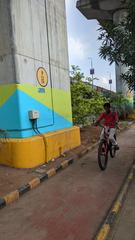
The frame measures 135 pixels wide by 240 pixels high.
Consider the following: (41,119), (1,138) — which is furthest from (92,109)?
(1,138)

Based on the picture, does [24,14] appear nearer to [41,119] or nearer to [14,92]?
[14,92]

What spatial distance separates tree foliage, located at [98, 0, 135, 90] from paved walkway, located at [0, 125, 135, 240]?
103 inches

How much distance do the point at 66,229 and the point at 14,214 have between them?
1.17 meters

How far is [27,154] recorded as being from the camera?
822cm

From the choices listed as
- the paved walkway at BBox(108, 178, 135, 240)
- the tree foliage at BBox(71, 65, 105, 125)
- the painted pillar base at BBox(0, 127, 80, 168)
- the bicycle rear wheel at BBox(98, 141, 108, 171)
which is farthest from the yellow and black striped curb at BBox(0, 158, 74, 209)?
the tree foliage at BBox(71, 65, 105, 125)

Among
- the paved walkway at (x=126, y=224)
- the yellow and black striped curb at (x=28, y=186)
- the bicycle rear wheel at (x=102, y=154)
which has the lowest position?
the paved walkway at (x=126, y=224)

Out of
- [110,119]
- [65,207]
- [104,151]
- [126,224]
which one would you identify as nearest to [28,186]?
[65,207]

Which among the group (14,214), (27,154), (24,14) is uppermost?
(24,14)

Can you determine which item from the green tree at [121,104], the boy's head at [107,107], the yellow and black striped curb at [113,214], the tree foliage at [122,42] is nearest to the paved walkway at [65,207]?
the yellow and black striped curb at [113,214]

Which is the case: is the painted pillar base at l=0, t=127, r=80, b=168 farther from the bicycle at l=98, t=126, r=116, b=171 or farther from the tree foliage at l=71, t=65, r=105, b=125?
the tree foliage at l=71, t=65, r=105, b=125

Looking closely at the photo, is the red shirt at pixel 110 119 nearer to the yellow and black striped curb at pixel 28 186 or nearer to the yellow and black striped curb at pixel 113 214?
the yellow and black striped curb at pixel 28 186

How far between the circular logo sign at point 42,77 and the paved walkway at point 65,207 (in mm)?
2636

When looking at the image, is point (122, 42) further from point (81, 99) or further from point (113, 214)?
point (81, 99)

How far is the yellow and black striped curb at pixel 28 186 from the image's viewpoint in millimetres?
6037
